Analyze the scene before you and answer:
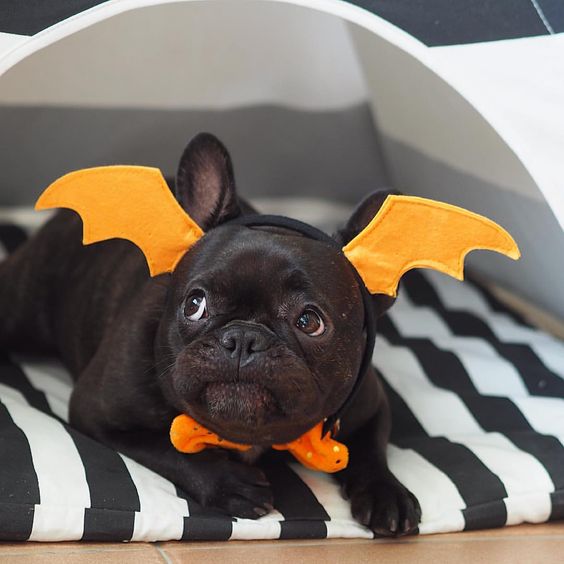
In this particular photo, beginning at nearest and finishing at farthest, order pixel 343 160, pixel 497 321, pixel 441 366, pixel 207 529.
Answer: pixel 207 529 → pixel 441 366 → pixel 497 321 → pixel 343 160

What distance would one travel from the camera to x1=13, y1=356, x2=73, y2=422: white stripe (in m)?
2.47

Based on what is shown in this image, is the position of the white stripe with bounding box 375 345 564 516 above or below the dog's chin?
below

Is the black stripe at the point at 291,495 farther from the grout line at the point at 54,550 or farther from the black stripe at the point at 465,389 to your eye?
the black stripe at the point at 465,389

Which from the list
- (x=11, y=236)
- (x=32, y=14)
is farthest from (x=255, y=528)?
(x=11, y=236)

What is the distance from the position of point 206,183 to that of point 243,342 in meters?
0.47

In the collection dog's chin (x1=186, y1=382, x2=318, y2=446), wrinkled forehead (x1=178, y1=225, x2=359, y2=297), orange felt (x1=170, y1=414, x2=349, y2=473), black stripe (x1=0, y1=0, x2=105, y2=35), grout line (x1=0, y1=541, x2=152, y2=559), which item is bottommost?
grout line (x1=0, y1=541, x2=152, y2=559)

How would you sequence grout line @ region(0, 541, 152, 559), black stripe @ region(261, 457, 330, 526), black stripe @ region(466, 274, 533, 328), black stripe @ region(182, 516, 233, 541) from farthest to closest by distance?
1. black stripe @ region(466, 274, 533, 328)
2. black stripe @ region(261, 457, 330, 526)
3. black stripe @ region(182, 516, 233, 541)
4. grout line @ region(0, 541, 152, 559)

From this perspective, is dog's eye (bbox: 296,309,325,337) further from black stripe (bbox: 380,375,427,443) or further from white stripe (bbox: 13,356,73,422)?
white stripe (bbox: 13,356,73,422)

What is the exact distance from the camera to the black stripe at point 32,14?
6.60 ft

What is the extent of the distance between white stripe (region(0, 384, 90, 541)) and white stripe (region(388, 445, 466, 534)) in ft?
2.15

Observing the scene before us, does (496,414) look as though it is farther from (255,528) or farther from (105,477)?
(105,477)

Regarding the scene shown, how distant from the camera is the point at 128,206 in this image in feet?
6.54

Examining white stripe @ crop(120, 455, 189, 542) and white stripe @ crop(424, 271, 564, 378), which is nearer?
white stripe @ crop(120, 455, 189, 542)

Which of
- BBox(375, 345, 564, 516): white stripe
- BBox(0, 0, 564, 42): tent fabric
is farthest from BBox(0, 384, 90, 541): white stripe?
BBox(0, 0, 564, 42): tent fabric
